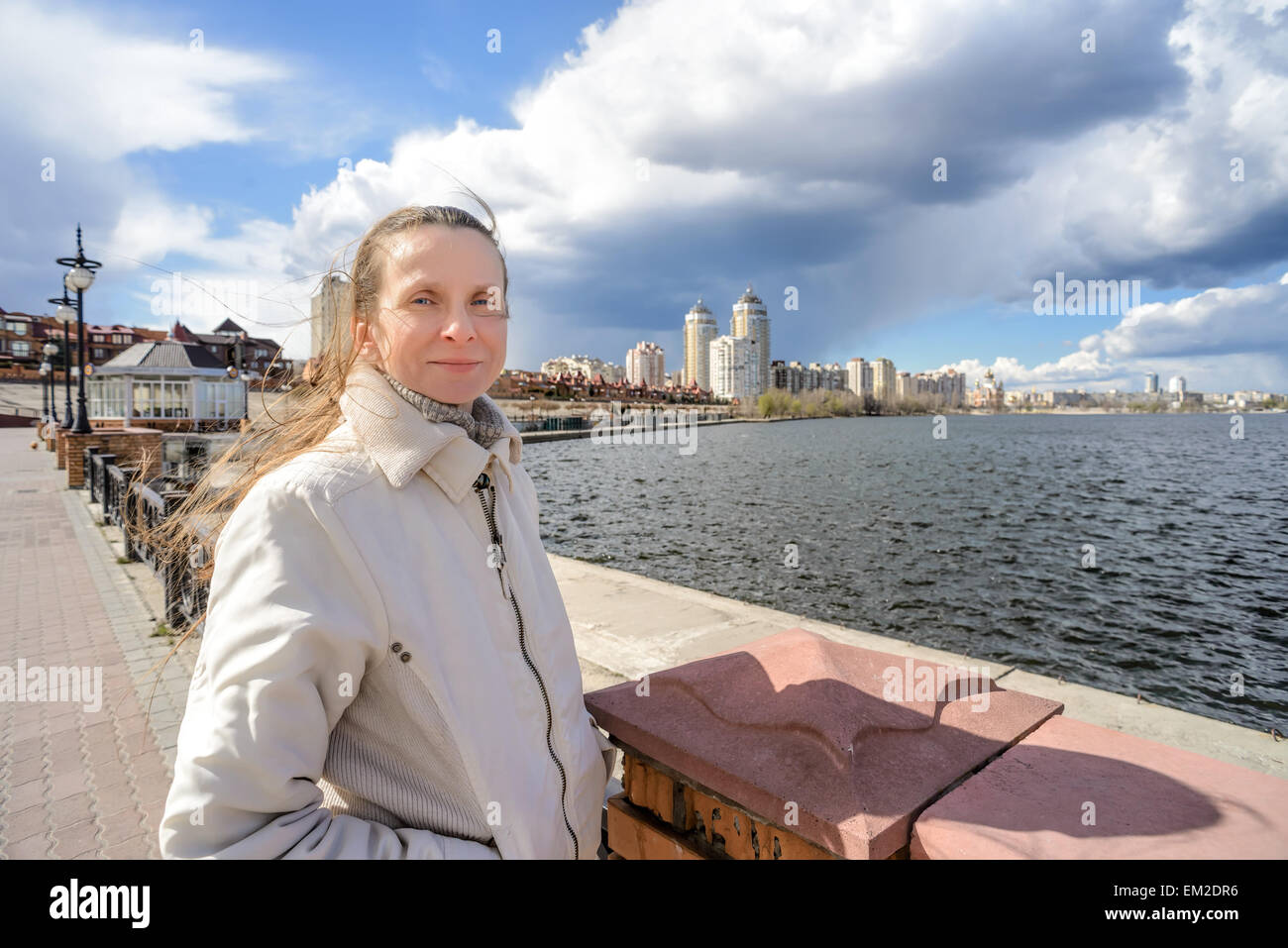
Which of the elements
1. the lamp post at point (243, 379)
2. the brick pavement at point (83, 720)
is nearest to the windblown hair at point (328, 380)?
the brick pavement at point (83, 720)

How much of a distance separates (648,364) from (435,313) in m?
151

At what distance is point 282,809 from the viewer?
1089 millimetres

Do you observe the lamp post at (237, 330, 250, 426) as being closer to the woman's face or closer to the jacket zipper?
the woman's face

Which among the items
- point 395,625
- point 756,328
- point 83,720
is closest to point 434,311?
point 395,625

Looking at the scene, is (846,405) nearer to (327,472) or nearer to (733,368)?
(733,368)

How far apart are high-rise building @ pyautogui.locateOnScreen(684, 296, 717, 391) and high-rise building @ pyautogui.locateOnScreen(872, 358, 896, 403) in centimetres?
4156

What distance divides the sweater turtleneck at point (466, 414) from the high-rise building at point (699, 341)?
496 ft

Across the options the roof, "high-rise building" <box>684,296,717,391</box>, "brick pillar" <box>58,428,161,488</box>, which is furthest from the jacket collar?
"high-rise building" <box>684,296,717,391</box>

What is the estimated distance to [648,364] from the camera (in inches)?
5925

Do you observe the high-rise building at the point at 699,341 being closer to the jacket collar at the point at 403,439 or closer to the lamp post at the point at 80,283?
the lamp post at the point at 80,283

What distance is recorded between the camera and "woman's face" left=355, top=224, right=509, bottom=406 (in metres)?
1.46

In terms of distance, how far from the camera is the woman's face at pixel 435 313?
1.46 metres
